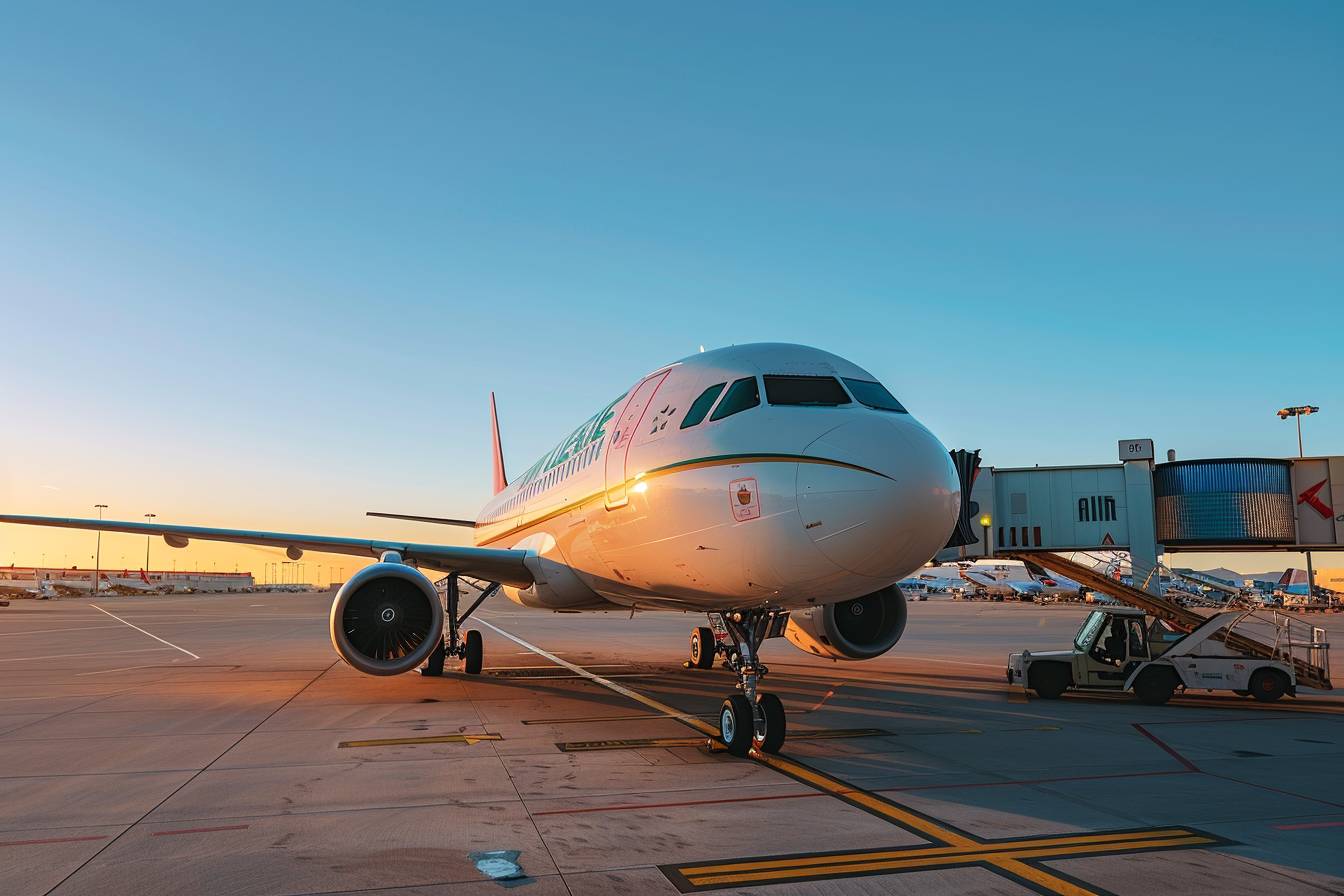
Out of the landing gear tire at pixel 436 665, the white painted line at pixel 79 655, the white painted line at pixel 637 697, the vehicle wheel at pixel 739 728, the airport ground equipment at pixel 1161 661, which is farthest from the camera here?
the white painted line at pixel 79 655

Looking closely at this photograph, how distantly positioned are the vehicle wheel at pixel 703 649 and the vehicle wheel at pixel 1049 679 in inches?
261

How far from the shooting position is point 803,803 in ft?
22.5

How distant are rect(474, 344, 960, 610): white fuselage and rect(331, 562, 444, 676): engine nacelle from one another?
261cm

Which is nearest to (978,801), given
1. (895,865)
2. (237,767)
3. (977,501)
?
(895,865)

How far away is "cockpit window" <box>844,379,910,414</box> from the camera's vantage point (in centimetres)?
863

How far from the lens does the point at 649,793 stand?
7.27m

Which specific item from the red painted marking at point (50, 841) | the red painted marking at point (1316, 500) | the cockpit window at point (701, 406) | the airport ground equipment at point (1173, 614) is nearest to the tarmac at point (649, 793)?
the red painted marking at point (50, 841)

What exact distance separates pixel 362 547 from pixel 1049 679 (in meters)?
11.8

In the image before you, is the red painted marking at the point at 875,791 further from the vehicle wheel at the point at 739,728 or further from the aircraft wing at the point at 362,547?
the aircraft wing at the point at 362,547

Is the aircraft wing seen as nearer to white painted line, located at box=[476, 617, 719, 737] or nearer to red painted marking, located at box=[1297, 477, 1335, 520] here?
white painted line, located at box=[476, 617, 719, 737]

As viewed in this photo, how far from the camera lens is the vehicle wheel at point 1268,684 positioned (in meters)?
13.8

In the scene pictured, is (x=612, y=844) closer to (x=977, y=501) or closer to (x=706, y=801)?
(x=706, y=801)

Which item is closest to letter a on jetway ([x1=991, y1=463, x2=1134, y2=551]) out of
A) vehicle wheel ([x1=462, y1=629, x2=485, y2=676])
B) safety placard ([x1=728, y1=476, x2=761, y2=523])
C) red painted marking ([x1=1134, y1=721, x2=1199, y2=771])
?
red painted marking ([x1=1134, y1=721, x2=1199, y2=771])

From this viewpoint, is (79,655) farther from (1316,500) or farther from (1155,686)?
(1316,500)
